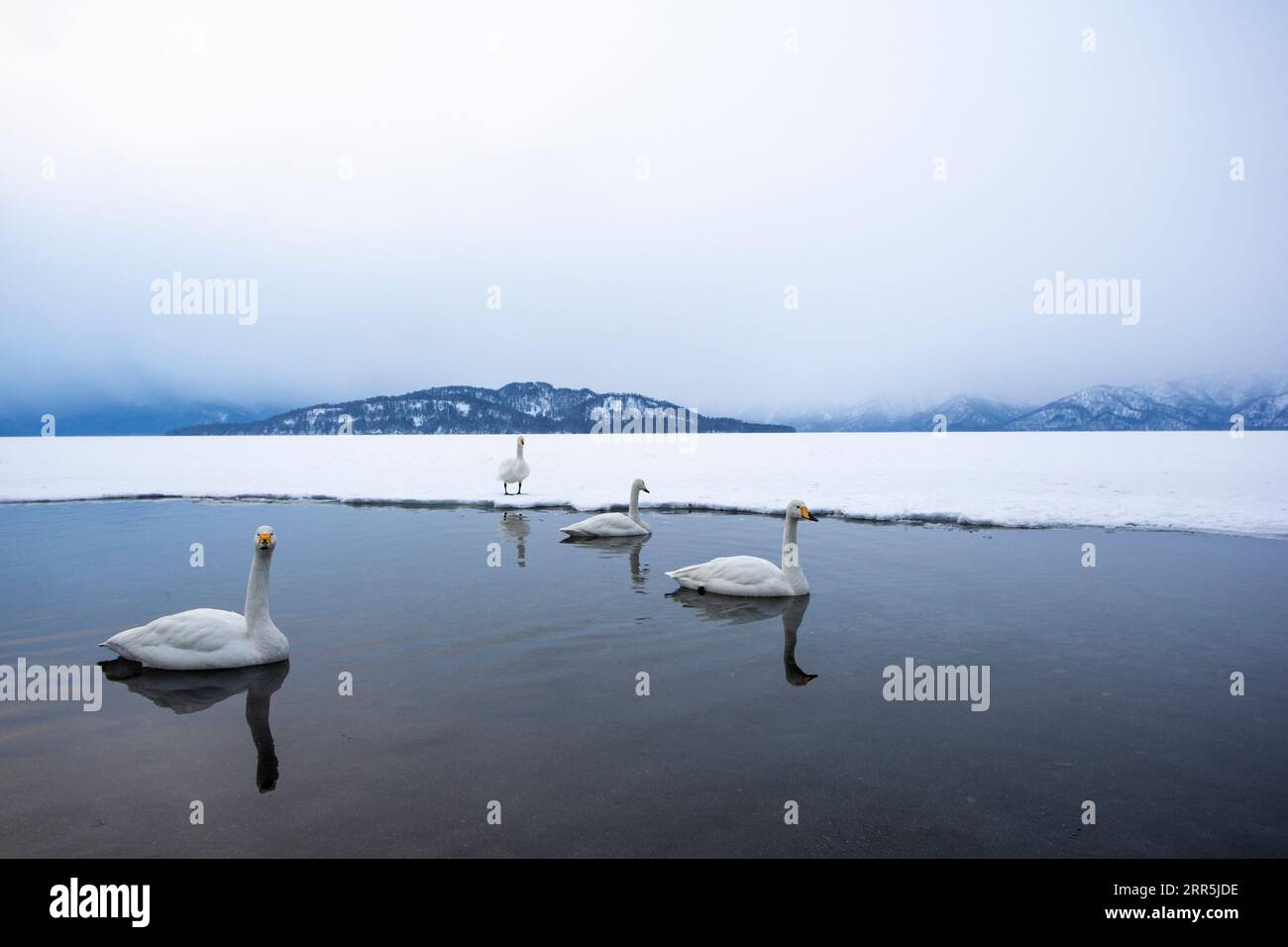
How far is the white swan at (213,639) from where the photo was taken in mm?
7082

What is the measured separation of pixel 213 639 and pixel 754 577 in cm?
636

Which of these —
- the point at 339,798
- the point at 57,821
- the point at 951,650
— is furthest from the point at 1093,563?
the point at 57,821

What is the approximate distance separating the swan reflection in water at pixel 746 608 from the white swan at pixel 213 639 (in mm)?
4903

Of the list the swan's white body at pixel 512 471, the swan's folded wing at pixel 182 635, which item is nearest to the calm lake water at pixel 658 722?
the swan's folded wing at pixel 182 635

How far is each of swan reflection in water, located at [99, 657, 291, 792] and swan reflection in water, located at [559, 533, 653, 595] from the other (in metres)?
6.18

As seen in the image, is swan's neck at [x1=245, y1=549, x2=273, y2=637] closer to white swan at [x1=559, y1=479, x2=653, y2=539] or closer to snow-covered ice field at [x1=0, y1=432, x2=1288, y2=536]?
white swan at [x1=559, y1=479, x2=653, y2=539]

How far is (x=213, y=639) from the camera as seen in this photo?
279 inches

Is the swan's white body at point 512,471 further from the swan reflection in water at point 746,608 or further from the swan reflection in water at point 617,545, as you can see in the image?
the swan reflection in water at point 746,608

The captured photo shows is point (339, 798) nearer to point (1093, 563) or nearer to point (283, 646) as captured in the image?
point (283, 646)

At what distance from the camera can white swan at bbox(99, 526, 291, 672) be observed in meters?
7.08
